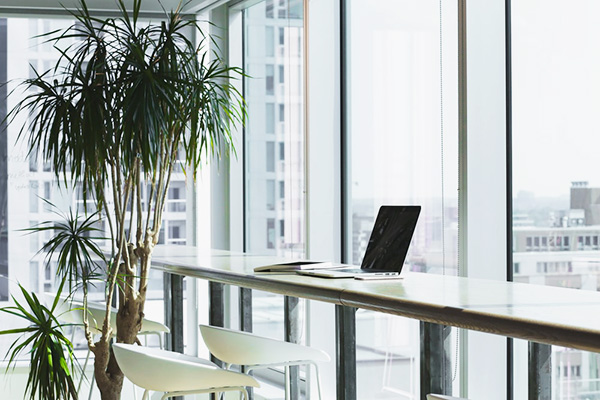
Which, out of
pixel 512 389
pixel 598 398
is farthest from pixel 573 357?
pixel 512 389

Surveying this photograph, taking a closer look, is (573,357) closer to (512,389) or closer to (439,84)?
(512,389)

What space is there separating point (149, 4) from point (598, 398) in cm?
363

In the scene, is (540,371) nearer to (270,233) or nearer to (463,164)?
(463,164)

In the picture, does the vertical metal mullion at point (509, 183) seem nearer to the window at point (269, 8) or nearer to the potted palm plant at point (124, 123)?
the potted palm plant at point (124, 123)

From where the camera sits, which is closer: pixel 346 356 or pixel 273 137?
pixel 346 356

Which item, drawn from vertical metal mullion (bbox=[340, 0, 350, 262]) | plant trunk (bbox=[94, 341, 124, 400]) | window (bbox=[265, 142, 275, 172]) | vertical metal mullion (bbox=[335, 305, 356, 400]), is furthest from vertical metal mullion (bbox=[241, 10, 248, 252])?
vertical metal mullion (bbox=[335, 305, 356, 400])

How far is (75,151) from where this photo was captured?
2.99 meters

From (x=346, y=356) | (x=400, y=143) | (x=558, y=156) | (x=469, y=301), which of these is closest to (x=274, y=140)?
(x=400, y=143)

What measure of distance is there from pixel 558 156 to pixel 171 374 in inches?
61.7

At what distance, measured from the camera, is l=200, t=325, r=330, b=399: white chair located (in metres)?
2.70

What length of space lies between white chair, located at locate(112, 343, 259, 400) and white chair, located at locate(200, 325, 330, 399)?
262 mm

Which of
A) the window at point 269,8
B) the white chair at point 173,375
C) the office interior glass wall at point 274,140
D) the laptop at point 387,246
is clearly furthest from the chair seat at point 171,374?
the window at point 269,8

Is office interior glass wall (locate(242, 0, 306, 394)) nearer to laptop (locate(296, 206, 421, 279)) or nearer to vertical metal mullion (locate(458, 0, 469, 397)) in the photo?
vertical metal mullion (locate(458, 0, 469, 397))

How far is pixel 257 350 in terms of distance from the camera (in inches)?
107
